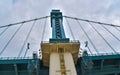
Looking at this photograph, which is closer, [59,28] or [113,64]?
[113,64]

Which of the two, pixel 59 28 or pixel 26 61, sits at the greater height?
pixel 59 28

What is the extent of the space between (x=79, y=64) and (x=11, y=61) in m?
10.5

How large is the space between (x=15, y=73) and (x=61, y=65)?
10.3 meters

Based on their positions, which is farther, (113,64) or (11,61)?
(113,64)

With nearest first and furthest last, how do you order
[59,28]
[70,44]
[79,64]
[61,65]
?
[61,65] < [70,44] < [79,64] < [59,28]

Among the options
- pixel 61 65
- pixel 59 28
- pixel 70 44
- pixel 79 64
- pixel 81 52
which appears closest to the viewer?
pixel 61 65

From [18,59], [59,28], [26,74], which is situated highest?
[59,28]

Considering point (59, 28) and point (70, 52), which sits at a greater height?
point (59, 28)

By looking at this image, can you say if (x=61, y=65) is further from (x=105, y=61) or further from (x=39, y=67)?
(x=105, y=61)

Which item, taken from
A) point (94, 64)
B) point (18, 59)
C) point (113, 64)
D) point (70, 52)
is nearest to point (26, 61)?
point (18, 59)

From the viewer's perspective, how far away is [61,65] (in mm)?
27797

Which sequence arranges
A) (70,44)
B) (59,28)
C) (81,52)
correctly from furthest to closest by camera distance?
1. (59,28)
2. (81,52)
3. (70,44)

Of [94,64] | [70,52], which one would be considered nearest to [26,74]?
[70,52]

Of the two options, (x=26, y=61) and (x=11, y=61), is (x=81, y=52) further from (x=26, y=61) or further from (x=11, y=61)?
(x=11, y=61)
